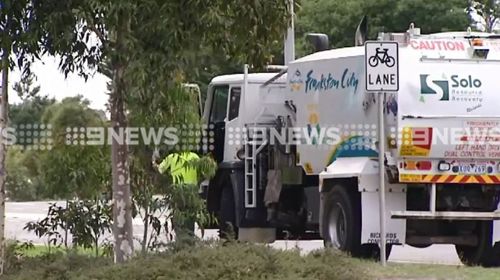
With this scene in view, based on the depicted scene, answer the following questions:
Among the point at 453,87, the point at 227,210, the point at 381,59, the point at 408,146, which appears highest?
the point at 381,59

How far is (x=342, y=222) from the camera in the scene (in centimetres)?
1418

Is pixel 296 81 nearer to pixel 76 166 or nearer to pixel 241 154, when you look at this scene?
pixel 241 154

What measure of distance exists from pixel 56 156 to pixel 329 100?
13.4ft

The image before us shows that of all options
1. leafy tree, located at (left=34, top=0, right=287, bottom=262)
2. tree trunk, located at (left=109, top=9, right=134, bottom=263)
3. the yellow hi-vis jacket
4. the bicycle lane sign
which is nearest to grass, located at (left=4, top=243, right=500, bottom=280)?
tree trunk, located at (left=109, top=9, right=134, bottom=263)

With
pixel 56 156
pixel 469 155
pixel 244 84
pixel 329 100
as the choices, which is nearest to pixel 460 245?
pixel 469 155

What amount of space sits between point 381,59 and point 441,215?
2.37 m

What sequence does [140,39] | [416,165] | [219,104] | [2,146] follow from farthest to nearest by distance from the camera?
[219,104] < [416,165] < [2,146] < [140,39]

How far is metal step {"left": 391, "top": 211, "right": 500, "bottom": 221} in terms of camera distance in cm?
1332

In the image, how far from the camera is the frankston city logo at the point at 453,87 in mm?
13161

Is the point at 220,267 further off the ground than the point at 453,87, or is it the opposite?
the point at 453,87

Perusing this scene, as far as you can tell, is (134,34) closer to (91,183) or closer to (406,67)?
(91,183)

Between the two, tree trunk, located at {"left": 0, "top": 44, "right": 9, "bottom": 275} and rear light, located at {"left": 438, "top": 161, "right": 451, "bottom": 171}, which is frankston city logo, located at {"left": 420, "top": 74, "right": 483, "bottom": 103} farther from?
tree trunk, located at {"left": 0, "top": 44, "right": 9, "bottom": 275}

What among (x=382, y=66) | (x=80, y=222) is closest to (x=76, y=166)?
(x=80, y=222)

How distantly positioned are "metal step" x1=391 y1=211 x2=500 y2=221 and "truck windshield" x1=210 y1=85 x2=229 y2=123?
502 cm
